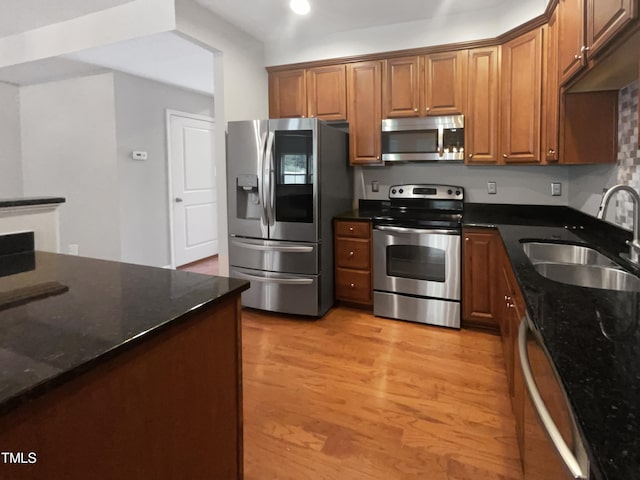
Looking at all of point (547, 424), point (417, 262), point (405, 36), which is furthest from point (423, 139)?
point (547, 424)

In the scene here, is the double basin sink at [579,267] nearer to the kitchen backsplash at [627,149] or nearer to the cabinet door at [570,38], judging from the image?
the kitchen backsplash at [627,149]

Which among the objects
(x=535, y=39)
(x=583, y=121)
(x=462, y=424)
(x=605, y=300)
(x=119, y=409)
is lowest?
(x=462, y=424)

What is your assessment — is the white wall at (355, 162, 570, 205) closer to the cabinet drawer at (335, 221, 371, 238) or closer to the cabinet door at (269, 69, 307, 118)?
the cabinet drawer at (335, 221, 371, 238)

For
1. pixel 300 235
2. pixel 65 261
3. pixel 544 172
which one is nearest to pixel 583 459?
pixel 65 261

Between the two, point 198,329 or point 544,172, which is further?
point 544,172

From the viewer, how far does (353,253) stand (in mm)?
3455

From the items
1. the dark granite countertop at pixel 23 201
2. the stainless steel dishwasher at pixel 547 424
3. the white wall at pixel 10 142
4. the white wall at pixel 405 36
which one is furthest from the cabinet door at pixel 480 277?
the white wall at pixel 10 142

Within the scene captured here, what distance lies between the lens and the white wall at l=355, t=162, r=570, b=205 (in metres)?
3.31

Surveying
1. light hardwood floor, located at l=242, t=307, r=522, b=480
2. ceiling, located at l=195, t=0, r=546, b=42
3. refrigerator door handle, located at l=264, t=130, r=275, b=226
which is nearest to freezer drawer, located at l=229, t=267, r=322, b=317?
light hardwood floor, located at l=242, t=307, r=522, b=480

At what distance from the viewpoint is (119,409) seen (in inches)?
32.6

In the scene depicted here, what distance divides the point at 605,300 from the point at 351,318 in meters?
2.35

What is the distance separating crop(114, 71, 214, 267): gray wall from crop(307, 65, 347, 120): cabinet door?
224 centimetres

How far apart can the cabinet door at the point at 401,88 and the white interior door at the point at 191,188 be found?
292 centimetres

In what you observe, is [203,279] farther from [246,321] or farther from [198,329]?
[246,321]
